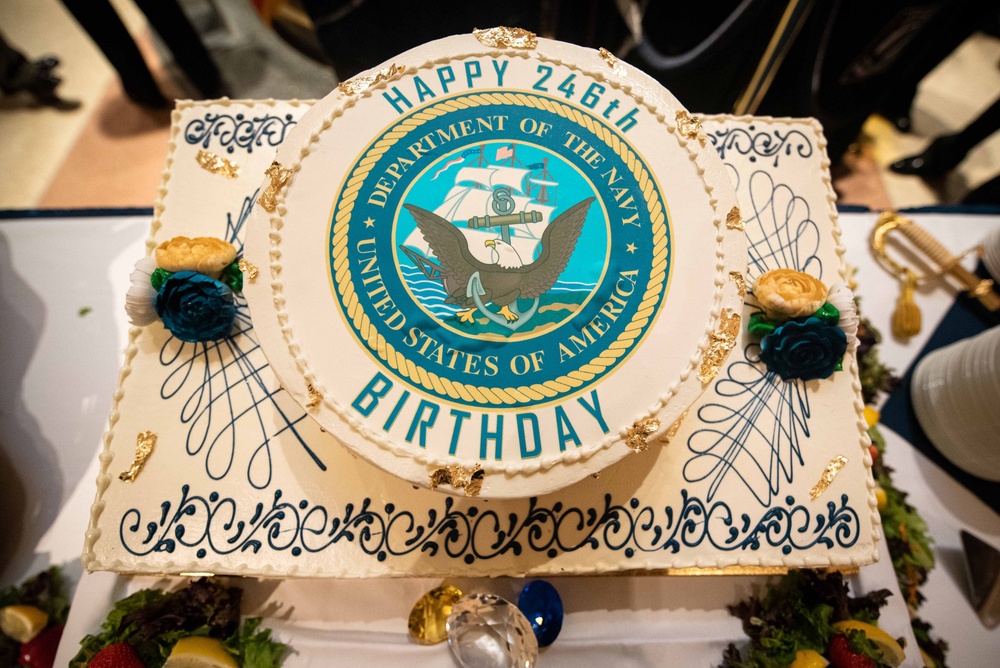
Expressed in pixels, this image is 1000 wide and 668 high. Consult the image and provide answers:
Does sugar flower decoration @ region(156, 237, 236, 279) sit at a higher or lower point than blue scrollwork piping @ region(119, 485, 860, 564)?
higher

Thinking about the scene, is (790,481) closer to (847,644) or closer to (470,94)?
(847,644)

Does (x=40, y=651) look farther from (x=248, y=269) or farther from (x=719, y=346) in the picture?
(x=719, y=346)

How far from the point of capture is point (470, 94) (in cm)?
189

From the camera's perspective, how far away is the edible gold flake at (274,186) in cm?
173

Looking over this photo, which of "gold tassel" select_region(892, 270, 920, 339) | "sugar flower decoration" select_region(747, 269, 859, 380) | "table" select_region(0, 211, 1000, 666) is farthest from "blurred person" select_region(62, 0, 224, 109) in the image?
"gold tassel" select_region(892, 270, 920, 339)

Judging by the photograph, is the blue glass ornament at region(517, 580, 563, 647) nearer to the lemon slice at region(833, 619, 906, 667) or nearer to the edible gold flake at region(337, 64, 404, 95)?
the lemon slice at region(833, 619, 906, 667)

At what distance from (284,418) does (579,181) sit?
51.6 inches

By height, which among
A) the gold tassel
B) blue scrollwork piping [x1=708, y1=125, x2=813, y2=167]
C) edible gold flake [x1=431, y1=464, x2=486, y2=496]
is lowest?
the gold tassel

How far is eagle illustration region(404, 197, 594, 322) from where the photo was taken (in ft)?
5.53

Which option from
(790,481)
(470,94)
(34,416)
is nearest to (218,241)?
(470,94)

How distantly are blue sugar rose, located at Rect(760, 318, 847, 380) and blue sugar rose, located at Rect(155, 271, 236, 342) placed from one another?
1.93 m

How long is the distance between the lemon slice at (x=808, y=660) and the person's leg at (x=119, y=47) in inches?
194

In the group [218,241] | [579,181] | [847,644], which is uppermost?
[218,241]

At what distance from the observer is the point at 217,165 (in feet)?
7.18
